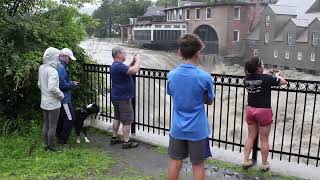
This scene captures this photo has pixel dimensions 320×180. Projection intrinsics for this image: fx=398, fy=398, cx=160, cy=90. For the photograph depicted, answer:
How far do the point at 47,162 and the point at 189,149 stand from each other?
2.47m

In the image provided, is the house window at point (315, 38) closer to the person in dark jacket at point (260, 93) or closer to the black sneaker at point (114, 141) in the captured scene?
the black sneaker at point (114, 141)

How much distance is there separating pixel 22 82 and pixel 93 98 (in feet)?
6.01

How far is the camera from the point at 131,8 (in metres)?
107

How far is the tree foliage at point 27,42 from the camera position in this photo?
6867mm

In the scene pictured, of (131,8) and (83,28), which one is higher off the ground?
(131,8)

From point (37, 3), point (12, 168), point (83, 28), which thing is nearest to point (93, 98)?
Result: point (83, 28)

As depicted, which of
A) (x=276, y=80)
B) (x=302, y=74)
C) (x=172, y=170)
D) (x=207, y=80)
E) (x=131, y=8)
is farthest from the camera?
(x=131, y=8)

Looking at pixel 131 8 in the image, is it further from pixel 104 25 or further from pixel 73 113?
pixel 73 113

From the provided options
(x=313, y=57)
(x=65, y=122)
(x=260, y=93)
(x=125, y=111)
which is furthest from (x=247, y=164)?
(x=313, y=57)

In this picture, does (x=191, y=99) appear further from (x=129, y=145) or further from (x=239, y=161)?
(x=129, y=145)

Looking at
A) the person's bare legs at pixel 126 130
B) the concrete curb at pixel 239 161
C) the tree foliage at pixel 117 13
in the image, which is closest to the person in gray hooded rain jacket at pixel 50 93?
the person's bare legs at pixel 126 130

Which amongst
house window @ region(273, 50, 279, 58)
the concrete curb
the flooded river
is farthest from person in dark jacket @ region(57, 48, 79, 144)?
house window @ region(273, 50, 279, 58)

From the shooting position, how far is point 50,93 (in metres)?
5.98

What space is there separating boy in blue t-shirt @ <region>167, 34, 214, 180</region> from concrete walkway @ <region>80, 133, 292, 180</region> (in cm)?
131
